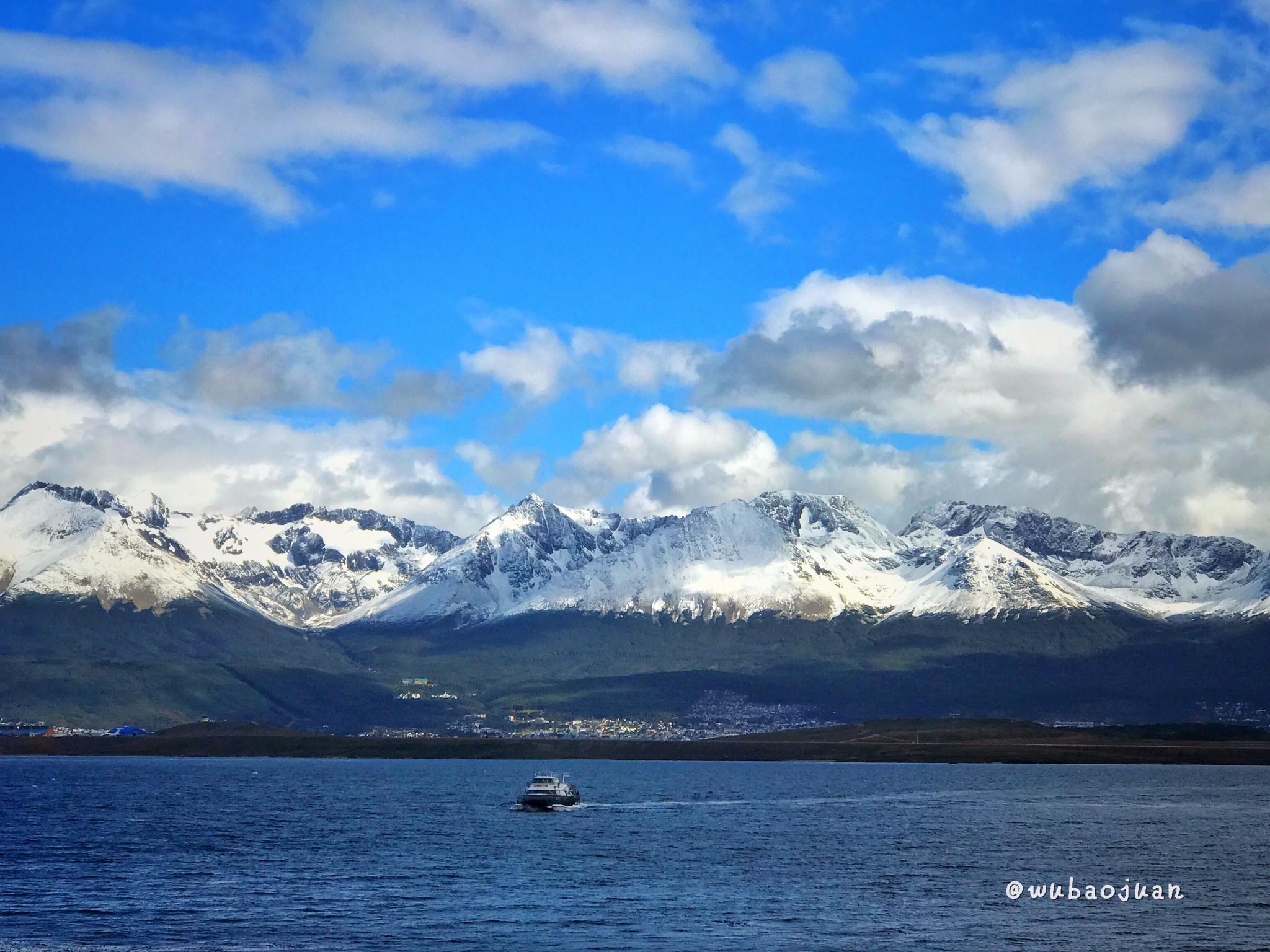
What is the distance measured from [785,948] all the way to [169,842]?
87.3 meters

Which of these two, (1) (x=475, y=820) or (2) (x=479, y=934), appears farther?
(1) (x=475, y=820)

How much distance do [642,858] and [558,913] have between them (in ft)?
126

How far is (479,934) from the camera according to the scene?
10194cm

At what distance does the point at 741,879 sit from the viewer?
131500 millimetres

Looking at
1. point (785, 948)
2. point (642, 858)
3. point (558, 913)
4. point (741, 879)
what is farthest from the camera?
point (642, 858)

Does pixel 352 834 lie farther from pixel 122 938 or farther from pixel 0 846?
pixel 122 938

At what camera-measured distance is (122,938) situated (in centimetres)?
9731

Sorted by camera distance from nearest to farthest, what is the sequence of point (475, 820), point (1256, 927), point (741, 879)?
point (1256, 927) < point (741, 879) < point (475, 820)

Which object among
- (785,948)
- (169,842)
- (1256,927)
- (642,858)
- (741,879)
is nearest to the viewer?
(785,948)

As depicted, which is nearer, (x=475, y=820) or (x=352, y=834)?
(x=352, y=834)

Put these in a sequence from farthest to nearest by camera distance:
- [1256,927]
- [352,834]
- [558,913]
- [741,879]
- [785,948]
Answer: [352,834] → [741,879] → [558,913] → [1256,927] → [785,948]

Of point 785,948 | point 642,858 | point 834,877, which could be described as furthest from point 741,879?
point 785,948

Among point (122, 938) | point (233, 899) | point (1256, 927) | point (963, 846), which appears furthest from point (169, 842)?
point (1256, 927)

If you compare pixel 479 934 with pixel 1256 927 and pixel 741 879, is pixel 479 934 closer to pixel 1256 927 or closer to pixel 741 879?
pixel 741 879
